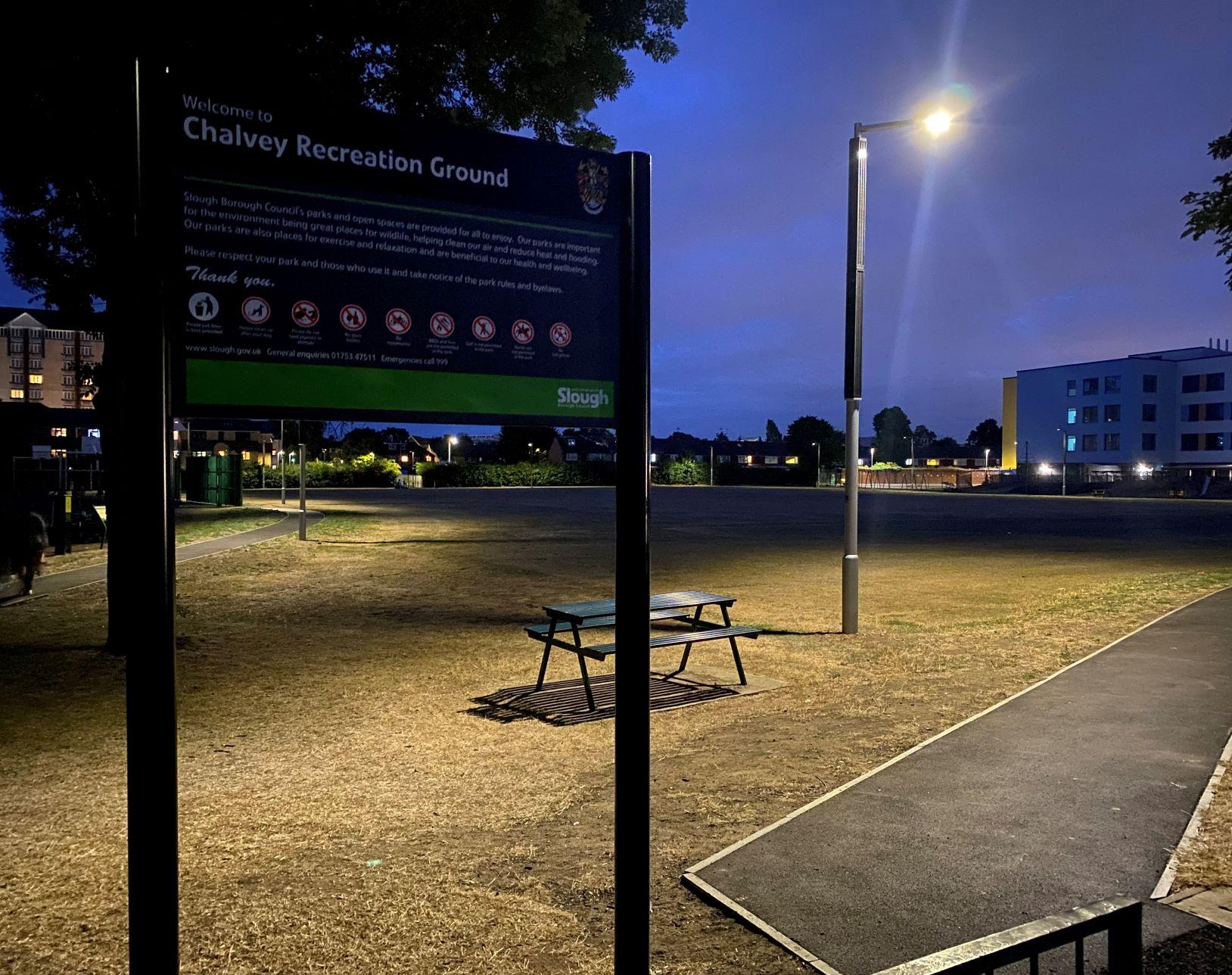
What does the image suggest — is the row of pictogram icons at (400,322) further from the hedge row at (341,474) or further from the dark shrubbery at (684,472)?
the dark shrubbery at (684,472)

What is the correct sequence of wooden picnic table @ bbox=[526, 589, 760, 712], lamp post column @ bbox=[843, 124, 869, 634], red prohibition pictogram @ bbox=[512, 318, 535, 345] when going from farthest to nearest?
lamp post column @ bbox=[843, 124, 869, 634] < wooden picnic table @ bbox=[526, 589, 760, 712] < red prohibition pictogram @ bbox=[512, 318, 535, 345]

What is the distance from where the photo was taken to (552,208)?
2.48 m

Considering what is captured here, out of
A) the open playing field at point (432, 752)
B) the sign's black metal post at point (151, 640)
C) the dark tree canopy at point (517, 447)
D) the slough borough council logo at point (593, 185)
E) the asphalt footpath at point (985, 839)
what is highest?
the dark tree canopy at point (517, 447)

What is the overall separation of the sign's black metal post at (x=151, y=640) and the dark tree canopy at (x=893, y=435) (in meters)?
178

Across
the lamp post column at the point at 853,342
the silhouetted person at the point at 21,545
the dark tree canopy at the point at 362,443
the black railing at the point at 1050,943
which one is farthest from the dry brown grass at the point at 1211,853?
the dark tree canopy at the point at 362,443

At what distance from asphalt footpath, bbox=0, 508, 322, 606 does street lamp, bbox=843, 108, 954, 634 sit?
7.24 m

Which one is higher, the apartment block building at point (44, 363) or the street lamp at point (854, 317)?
the apartment block building at point (44, 363)

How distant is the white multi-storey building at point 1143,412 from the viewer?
79875 mm

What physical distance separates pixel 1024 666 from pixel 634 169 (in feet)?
23.0

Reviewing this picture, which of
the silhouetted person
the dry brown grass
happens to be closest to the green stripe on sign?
the dry brown grass

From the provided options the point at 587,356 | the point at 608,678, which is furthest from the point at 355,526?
the point at 587,356

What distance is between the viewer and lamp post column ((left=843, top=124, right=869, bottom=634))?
31.6 feet

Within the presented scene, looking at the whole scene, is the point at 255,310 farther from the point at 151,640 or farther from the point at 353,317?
the point at 151,640

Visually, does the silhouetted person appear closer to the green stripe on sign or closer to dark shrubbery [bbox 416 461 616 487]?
the green stripe on sign
